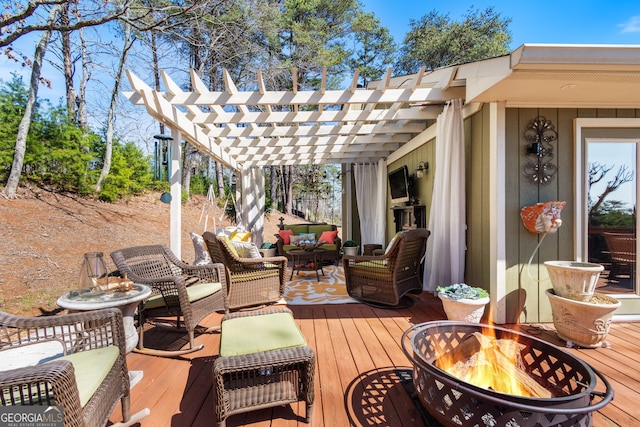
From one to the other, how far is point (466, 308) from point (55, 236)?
22.9 feet

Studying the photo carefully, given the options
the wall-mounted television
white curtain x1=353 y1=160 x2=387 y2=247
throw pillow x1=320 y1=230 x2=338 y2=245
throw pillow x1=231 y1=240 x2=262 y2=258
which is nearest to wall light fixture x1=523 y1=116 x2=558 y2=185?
the wall-mounted television

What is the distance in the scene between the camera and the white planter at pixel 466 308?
2479 mm

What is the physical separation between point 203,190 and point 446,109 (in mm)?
10626

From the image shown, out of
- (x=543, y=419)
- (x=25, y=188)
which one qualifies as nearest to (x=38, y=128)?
(x=25, y=188)

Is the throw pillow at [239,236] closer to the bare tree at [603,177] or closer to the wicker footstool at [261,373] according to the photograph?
the wicker footstool at [261,373]

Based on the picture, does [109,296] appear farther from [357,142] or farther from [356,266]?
[357,142]

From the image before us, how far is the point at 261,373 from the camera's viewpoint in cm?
147

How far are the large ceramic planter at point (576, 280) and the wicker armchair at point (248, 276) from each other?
2.70 m

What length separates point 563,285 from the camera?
2422 millimetres

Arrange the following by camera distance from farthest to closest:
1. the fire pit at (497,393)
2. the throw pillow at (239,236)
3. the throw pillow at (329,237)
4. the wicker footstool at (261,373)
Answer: the throw pillow at (329,237), the throw pillow at (239,236), the wicker footstool at (261,373), the fire pit at (497,393)

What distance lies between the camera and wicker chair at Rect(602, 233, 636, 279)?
2.94m

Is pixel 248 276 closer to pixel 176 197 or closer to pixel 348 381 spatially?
pixel 176 197

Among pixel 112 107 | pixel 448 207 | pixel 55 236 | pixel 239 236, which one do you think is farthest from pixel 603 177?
pixel 112 107

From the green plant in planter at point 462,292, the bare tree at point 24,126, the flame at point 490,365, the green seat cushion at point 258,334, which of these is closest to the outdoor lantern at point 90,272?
the green seat cushion at point 258,334
